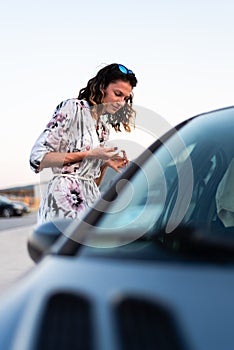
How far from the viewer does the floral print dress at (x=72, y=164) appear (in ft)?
11.1

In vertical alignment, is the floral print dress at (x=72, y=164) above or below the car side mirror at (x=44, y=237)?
below

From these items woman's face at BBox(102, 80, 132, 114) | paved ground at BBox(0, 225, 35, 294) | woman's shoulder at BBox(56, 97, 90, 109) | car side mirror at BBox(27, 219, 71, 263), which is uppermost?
woman's face at BBox(102, 80, 132, 114)

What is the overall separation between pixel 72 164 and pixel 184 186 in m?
1.40

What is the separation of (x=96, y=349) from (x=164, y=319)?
0.14m

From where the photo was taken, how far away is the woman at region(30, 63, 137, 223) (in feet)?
11.1

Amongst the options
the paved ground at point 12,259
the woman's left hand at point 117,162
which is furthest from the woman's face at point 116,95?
the paved ground at point 12,259

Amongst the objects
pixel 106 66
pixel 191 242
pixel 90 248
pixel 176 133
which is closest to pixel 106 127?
pixel 106 66

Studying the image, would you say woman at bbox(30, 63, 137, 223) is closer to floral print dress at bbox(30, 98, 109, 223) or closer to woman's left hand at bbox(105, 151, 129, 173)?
floral print dress at bbox(30, 98, 109, 223)

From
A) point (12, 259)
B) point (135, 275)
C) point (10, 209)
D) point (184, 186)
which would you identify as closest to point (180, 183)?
point (184, 186)

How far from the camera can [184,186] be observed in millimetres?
2145

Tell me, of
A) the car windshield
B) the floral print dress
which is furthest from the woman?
the car windshield

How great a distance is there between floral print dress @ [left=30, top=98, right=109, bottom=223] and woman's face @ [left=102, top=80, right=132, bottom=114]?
102mm

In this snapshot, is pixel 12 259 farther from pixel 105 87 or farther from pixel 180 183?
pixel 180 183

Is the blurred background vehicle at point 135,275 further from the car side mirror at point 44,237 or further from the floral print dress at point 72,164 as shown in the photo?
the floral print dress at point 72,164
